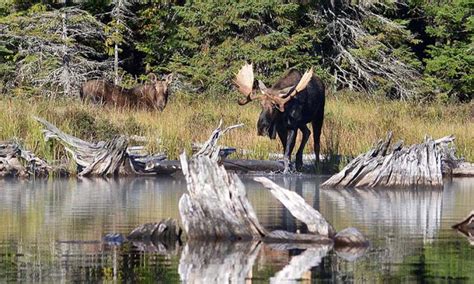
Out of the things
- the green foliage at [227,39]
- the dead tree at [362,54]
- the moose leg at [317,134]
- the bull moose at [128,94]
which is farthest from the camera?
the dead tree at [362,54]

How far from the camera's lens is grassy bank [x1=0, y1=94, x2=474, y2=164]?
892 inches

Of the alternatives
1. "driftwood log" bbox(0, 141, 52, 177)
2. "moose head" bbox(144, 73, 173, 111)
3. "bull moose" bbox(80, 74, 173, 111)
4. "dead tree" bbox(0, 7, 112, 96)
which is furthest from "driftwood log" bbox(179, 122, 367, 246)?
"dead tree" bbox(0, 7, 112, 96)

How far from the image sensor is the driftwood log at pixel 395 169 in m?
19.0

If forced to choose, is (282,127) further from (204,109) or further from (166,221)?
(166,221)

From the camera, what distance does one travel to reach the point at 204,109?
1083 inches

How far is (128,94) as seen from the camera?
30.8 metres

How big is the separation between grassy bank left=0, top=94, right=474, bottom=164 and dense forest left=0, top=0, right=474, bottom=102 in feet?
31.5

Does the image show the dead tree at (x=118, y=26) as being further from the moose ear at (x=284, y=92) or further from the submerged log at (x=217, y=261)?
the submerged log at (x=217, y=261)

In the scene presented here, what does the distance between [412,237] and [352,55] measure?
1135 inches

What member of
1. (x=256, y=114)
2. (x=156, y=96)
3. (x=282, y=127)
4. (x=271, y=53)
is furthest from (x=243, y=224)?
(x=271, y=53)

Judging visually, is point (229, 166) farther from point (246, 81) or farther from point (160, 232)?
point (160, 232)

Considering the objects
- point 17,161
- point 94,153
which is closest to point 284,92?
point 94,153

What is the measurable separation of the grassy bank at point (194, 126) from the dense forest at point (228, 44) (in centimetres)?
960

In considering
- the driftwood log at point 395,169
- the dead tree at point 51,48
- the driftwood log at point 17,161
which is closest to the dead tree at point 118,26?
the dead tree at point 51,48
